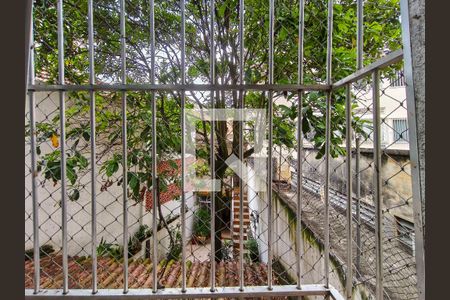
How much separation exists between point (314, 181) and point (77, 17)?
4.57 feet

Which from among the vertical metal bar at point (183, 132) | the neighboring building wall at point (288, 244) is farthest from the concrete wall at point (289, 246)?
the vertical metal bar at point (183, 132)

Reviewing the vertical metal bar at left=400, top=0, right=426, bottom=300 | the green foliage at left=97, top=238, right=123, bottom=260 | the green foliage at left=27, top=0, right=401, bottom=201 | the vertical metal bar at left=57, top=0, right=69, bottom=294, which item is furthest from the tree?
the vertical metal bar at left=400, top=0, right=426, bottom=300

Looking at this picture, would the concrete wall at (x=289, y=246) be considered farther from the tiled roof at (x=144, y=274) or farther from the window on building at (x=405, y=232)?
the window on building at (x=405, y=232)

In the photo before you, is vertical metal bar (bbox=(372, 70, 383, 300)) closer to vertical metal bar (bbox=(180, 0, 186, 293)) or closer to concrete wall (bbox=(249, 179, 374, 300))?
concrete wall (bbox=(249, 179, 374, 300))

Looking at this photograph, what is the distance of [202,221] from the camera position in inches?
41.7

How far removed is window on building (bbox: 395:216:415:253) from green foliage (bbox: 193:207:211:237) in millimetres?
655

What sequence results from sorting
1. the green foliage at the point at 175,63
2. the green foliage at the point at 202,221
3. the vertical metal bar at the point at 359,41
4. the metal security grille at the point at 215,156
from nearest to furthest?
1. the vertical metal bar at the point at 359,41
2. the metal security grille at the point at 215,156
3. the green foliage at the point at 175,63
4. the green foliage at the point at 202,221

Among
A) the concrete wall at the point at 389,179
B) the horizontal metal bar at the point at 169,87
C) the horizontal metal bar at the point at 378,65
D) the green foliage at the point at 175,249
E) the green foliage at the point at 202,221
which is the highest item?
the horizontal metal bar at the point at 169,87

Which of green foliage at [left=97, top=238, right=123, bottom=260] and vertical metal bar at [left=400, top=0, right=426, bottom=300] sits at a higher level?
vertical metal bar at [left=400, top=0, right=426, bottom=300]

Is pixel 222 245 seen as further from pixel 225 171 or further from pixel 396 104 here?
pixel 396 104

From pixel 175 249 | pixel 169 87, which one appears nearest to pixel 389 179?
pixel 169 87

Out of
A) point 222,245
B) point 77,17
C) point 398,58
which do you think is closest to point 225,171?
point 222,245

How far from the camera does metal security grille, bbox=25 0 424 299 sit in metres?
0.77

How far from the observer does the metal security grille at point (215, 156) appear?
30.3 inches
